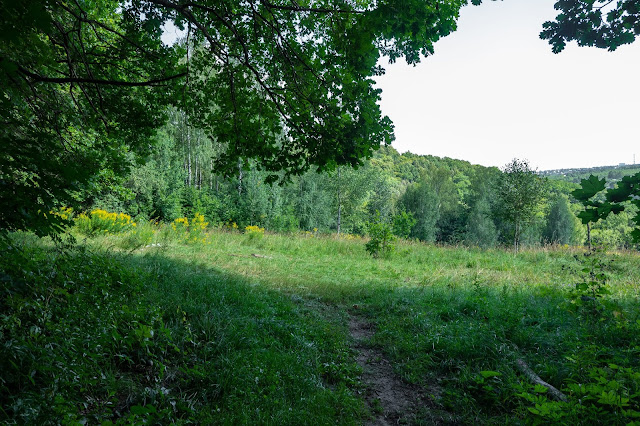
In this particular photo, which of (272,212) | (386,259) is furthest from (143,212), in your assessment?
(386,259)

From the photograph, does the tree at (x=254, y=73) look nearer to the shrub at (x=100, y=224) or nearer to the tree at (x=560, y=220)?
the shrub at (x=100, y=224)

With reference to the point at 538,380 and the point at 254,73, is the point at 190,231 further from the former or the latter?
the point at 538,380

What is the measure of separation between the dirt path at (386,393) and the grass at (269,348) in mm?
124

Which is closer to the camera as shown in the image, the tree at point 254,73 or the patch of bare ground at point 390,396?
the patch of bare ground at point 390,396

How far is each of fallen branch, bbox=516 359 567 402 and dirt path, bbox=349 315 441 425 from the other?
1055mm

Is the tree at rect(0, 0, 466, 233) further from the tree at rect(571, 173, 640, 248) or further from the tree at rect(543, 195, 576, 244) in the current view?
the tree at rect(543, 195, 576, 244)

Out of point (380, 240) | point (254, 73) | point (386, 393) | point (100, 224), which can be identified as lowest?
point (386, 393)

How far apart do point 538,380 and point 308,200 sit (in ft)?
88.8

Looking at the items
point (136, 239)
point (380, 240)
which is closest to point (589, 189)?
point (380, 240)

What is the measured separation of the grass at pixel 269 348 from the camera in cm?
224

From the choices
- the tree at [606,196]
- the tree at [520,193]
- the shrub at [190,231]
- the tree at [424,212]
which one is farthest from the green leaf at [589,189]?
the tree at [424,212]

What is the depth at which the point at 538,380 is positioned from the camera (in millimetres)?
3115

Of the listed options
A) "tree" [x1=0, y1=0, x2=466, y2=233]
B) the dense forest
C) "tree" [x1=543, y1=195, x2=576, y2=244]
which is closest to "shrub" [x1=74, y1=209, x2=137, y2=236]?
the dense forest

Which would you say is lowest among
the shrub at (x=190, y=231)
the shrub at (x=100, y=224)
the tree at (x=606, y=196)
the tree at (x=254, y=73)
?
the shrub at (x=190, y=231)
